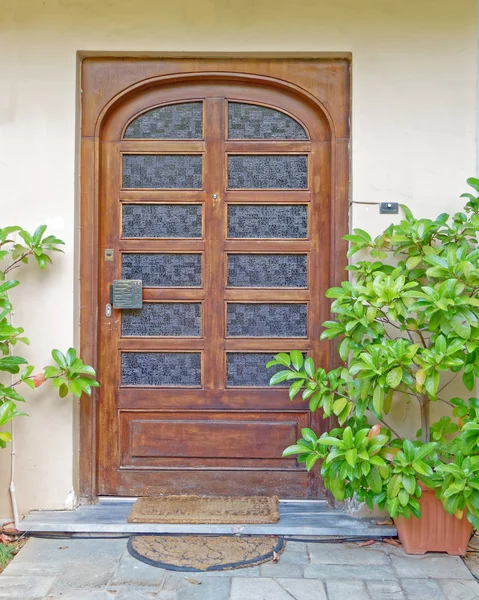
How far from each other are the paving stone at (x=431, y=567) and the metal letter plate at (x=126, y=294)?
171 cm

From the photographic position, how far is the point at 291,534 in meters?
2.66

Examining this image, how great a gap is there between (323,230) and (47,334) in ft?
4.92

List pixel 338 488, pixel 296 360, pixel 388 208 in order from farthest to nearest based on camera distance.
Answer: pixel 388 208
pixel 296 360
pixel 338 488

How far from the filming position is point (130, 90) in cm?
294

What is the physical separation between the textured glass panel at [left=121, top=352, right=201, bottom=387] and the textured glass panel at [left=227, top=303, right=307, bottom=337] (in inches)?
10.4

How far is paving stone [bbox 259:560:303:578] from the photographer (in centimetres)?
235

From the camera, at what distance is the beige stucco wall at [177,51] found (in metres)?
2.81

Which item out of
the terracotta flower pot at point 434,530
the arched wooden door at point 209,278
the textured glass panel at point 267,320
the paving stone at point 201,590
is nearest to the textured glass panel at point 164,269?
the arched wooden door at point 209,278

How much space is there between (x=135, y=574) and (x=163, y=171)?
1921 millimetres

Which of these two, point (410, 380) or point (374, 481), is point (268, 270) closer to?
point (410, 380)

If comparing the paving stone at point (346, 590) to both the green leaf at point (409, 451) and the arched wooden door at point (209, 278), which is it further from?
the arched wooden door at point (209, 278)

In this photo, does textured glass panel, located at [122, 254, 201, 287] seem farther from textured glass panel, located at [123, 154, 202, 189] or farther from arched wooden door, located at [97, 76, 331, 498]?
textured glass panel, located at [123, 154, 202, 189]

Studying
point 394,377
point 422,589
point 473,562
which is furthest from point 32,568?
point 473,562

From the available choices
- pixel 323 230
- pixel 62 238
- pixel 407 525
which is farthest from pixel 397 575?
pixel 62 238
